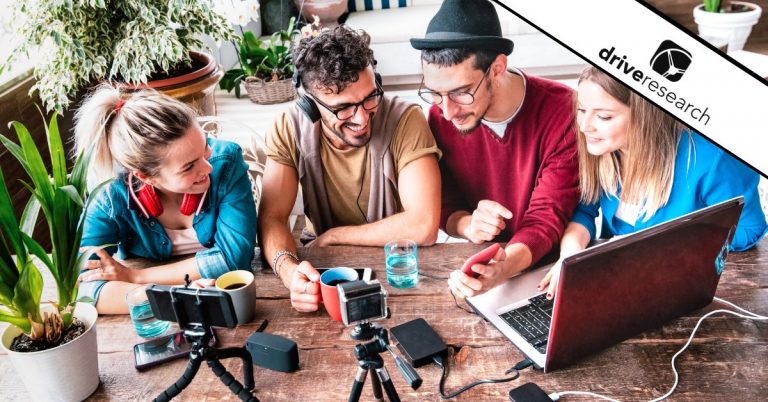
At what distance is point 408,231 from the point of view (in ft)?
5.24

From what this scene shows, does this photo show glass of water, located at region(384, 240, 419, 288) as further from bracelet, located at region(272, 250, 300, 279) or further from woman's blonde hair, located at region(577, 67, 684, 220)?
woman's blonde hair, located at region(577, 67, 684, 220)

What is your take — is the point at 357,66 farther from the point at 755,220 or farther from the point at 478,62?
the point at 755,220

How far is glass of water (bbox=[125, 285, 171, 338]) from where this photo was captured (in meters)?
1.21

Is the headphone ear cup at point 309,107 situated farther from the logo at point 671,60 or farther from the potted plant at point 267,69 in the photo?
the potted plant at point 267,69

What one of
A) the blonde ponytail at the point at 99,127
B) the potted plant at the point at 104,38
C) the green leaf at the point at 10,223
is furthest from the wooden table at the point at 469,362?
the potted plant at the point at 104,38

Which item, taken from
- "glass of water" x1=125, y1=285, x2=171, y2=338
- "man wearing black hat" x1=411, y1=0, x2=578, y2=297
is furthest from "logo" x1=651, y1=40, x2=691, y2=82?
"glass of water" x1=125, y1=285, x2=171, y2=338

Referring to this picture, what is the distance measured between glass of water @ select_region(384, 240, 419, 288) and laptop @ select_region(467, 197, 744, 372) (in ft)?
0.52

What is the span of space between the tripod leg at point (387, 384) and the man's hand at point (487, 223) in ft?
2.28

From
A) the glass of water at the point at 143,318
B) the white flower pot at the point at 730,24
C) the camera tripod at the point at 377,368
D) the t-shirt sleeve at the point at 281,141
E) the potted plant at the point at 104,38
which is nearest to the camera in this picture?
the camera tripod at the point at 377,368

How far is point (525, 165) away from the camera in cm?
172

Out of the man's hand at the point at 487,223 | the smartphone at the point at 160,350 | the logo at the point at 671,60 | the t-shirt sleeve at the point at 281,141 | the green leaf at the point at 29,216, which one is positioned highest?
the logo at the point at 671,60

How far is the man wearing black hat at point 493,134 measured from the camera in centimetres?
158

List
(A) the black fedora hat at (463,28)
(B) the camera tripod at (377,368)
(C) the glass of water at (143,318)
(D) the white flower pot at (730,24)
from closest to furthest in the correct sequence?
(B) the camera tripod at (377,368) < (C) the glass of water at (143,318) < (A) the black fedora hat at (463,28) < (D) the white flower pot at (730,24)

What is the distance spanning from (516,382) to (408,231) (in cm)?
61
